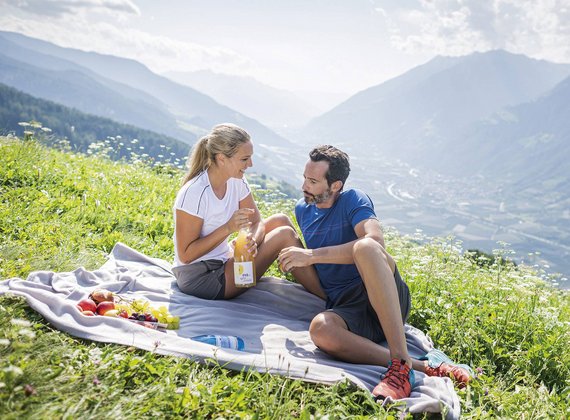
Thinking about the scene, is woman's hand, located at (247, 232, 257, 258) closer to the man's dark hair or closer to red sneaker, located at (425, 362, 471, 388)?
the man's dark hair

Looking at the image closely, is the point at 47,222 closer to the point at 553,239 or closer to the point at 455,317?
the point at 455,317

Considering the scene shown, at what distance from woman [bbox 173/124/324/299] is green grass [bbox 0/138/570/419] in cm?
128

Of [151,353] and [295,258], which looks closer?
[151,353]

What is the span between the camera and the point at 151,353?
3051 mm

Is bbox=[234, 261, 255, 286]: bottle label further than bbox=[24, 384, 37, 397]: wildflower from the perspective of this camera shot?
Yes

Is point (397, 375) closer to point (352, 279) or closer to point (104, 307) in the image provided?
point (352, 279)

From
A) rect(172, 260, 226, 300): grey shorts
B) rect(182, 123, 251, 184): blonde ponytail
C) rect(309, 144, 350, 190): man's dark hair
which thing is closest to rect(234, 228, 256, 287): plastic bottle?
rect(172, 260, 226, 300): grey shorts

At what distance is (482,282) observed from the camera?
5.83 meters

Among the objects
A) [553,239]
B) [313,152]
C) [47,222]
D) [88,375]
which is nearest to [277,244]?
[313,152]

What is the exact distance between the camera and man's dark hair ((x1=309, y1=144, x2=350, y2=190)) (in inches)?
166

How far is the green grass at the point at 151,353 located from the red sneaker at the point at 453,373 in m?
0.10

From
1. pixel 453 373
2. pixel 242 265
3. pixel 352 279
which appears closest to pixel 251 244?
pixel 242 265

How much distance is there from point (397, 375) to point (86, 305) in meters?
2.46

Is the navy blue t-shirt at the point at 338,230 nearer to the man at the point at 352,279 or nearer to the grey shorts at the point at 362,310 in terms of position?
the man at the point at 352,279
